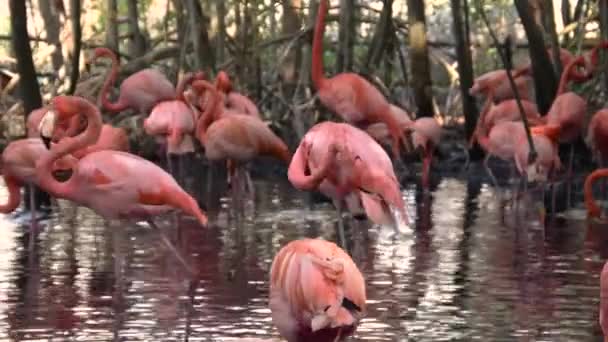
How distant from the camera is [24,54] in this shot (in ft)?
39.4

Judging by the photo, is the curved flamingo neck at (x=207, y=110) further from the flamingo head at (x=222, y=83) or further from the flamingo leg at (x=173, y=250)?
the flamingo leg at (x=173, y=250)

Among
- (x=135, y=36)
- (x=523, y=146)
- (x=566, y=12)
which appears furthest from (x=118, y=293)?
(x=566, y=12)

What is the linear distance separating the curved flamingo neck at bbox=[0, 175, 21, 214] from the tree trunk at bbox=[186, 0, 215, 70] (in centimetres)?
370

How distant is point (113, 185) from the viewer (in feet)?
28.1

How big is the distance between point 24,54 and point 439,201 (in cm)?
352

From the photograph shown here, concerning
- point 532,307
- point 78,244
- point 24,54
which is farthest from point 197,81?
point 532,307

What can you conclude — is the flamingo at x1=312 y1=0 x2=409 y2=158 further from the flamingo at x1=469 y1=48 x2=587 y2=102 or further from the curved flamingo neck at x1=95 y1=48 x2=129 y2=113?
the flamingo at x1=469 y1=48 x2=587 y2=102

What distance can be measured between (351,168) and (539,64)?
6.18 metres

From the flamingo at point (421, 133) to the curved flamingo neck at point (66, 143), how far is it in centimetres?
511

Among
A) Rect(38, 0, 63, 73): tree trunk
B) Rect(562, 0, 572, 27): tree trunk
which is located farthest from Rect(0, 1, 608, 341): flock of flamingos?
Rect(38, 0, 63, 73): tree trunk

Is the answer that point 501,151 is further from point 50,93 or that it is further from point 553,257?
point 50,93

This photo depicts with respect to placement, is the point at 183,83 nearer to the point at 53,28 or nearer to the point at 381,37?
the point at 381,37

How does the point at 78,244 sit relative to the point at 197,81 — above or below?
below

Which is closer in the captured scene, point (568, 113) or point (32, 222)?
point (32, 222)
